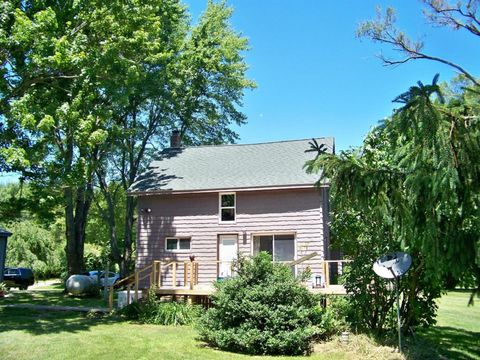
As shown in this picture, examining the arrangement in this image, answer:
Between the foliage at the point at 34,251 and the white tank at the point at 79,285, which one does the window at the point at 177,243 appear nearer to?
the white tank at the point at 79,285

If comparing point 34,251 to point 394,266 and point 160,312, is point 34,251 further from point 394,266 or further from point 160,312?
point 394,266

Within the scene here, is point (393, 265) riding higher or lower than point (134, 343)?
higher

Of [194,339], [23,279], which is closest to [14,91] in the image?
[194,339]

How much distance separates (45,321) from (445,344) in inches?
455

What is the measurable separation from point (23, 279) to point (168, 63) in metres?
16.4

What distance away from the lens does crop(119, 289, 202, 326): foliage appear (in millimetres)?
14094

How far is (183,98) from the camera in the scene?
28.0 metres

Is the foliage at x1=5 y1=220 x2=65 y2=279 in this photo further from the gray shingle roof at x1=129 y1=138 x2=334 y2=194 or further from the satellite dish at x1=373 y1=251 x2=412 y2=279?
the satellite dish at x1=373 y1=251 x2=412 y2=279

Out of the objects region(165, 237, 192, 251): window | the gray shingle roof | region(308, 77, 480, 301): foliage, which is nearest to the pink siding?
region(165, 237, 192, 251): window

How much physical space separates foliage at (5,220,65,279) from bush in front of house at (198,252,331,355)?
2643cm

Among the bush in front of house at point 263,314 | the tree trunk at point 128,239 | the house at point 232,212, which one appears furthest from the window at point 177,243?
the bush in front of house at point 263,314

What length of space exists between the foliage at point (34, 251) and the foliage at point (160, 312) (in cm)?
2165

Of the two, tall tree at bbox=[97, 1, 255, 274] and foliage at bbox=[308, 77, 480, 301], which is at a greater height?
tall tree at bbox=[97, 1, 255, 274]

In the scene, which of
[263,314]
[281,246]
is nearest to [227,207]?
[281,246]
